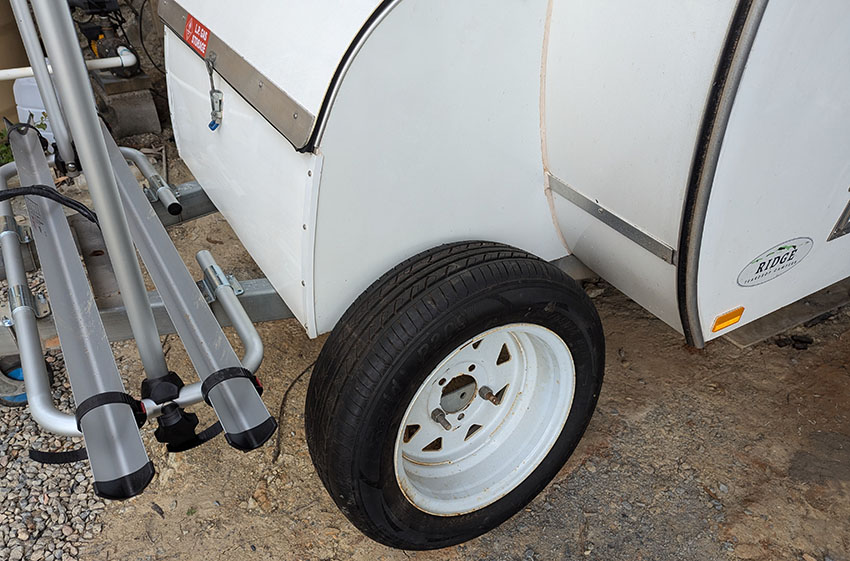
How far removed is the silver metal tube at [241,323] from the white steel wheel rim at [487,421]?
528 mm

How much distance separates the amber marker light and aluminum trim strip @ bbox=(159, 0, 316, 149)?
1327 millimetres

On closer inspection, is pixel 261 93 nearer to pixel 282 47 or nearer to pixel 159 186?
pixel 282 47

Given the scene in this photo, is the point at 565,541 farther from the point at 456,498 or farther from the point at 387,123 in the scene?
the point at 387,123

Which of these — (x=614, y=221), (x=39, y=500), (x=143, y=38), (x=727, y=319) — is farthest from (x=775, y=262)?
(x=143, y=38)

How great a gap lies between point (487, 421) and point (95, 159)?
1.43 m

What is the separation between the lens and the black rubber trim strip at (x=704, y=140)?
54.4 inches

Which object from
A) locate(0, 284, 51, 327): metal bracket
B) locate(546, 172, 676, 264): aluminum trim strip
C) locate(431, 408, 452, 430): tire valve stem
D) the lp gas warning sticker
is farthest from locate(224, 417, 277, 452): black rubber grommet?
the lp gas warning sticker

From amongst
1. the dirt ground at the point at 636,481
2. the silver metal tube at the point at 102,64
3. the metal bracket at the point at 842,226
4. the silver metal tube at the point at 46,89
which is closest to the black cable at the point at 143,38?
the silver metal tube at the point at 102,64

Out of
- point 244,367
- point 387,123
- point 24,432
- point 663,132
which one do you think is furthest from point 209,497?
point 663,132

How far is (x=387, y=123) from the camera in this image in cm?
154

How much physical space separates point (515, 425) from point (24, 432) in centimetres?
187

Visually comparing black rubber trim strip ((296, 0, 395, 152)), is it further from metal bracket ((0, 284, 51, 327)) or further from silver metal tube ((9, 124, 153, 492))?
metal bracket ((0, 284, 51, 327))

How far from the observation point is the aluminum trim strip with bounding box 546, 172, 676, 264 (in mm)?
1783

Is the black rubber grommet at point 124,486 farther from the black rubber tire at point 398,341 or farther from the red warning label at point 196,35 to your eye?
the red warning label at point 196,35
